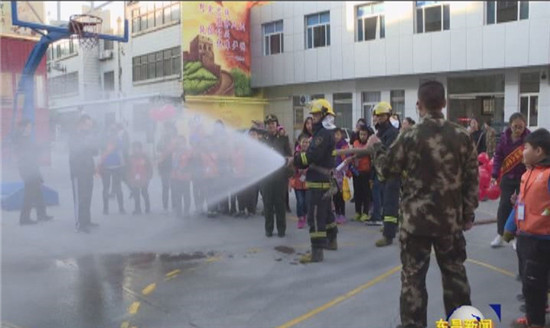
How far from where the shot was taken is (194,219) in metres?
8.84

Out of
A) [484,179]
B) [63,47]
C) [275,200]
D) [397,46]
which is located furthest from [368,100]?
[275,200]

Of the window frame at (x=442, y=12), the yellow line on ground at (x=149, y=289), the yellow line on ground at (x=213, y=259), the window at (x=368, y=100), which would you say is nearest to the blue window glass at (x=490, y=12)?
the window frame at (x=442, y=12)

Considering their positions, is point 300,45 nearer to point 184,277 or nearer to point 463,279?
point 184,277

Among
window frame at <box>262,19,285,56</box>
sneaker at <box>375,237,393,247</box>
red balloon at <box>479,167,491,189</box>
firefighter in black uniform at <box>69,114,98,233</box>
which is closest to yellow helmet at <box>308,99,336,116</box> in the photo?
sneaker at <box>375,237,393,247</box>

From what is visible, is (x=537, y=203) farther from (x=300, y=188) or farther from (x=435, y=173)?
(x=300, y=188)

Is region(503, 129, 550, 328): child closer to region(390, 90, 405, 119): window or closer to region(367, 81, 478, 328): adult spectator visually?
region(367, 81, 478, 328): adult spectator

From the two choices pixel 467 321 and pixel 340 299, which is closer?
pixel 467 321

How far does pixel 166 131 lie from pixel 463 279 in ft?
23.8

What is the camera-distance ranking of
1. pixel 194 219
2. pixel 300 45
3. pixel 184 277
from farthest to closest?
pixel 300 45 < pixel 194 219 < pixel 184 277

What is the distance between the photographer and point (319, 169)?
19.6 feet

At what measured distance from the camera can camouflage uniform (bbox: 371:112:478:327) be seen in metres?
3.39

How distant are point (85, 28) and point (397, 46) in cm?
1559

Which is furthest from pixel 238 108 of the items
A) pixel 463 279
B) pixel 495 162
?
pixel 463 279

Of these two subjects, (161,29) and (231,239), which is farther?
(161,29)
